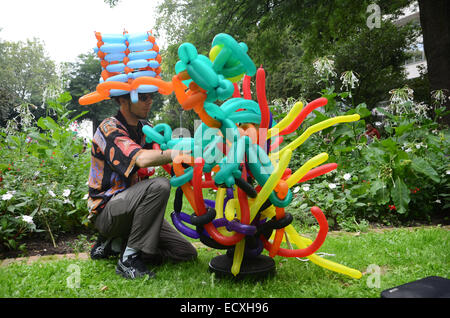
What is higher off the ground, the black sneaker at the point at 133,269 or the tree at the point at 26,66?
the tree at the point at 26,66

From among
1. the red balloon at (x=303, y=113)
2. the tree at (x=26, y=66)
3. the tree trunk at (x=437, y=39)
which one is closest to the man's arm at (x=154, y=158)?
the red balloon at (x=303, y=113)

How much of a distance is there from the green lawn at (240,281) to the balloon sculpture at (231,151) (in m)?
0.14

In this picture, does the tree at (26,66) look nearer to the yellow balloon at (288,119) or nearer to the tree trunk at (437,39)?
the tree trunk at (437,39)

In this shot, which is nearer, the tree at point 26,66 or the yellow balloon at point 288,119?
the yellow balloon at point 288,119

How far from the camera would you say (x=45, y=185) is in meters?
3.33

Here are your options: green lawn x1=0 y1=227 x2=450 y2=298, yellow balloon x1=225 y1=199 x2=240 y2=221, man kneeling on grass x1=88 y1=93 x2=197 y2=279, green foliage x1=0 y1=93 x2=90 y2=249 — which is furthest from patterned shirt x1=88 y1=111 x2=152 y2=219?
green foliage x1=0 y1=93 x2=90 y2=249

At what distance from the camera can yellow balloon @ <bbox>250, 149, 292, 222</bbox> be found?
5.95 feet

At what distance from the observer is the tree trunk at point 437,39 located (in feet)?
21.3

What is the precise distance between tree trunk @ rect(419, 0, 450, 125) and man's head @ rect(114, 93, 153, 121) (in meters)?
6.04

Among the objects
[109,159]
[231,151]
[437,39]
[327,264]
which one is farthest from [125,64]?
[437,39]

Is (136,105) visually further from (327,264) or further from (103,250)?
(327,264)

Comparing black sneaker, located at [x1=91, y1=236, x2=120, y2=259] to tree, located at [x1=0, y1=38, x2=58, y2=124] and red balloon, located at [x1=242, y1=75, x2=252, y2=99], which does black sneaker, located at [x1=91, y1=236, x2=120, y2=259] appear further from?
tree, located at [x1=0, y1=38, x2=58, y2=124]
